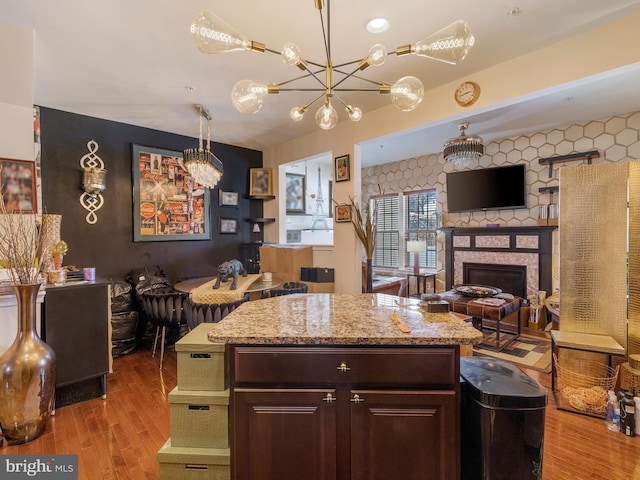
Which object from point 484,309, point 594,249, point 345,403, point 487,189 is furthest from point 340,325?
point 487,189

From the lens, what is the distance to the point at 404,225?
629 cm

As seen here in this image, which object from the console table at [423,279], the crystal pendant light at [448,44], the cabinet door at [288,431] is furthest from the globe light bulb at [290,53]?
the console table at [423,279]

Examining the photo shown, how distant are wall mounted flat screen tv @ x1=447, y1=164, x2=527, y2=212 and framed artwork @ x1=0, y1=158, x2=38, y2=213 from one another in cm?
534

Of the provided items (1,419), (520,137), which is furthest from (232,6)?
(520,137)

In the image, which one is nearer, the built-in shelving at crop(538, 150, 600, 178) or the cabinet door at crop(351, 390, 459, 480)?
the cabinet door at crop(351, 390, 459, 480)

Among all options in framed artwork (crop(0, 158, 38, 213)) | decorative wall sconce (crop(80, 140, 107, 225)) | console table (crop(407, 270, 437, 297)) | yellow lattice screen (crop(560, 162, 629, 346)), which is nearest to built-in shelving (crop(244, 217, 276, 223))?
decorative wall sconce (crop(80, 140, 107, 225))

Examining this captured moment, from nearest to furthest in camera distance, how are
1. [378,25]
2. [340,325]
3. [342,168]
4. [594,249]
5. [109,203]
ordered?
[340,325] < [378,25] < [594,249] < [109,203] < [342,168]

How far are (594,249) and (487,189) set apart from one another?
8.54 ft

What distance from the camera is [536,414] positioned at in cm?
123

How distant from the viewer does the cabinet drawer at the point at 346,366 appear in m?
1.21

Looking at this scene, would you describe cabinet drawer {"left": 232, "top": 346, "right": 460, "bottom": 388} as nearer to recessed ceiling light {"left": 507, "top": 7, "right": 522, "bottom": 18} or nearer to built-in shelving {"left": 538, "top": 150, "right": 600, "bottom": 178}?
recessed ceiling light {"left": 507, "top": 7, "right": 522, "bottom": 18}

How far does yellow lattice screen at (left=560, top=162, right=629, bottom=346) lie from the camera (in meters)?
2.34

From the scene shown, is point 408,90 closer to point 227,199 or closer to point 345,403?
point 345,403

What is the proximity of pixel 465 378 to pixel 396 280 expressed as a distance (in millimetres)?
4076
